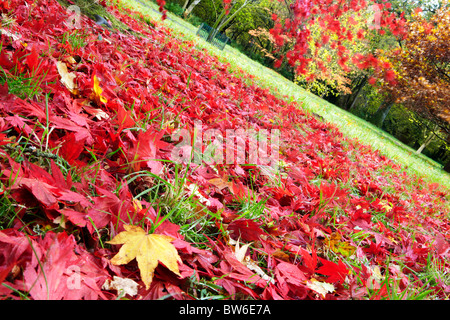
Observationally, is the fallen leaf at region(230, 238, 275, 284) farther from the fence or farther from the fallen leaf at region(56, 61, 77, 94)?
the fence

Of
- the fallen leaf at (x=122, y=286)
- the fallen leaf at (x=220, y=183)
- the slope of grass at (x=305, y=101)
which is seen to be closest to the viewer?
the fallen leaf at (x=122, y=286)

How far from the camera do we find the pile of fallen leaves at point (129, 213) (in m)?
0.65

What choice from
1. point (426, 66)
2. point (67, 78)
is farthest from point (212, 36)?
point (67, 78)

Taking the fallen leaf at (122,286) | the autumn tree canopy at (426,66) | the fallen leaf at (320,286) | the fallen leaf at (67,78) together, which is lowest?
the fallen leaf at (122,286)

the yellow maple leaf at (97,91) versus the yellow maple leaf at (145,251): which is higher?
the yellow maple leaf at (97,91)

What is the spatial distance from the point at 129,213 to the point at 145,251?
6.6 inches

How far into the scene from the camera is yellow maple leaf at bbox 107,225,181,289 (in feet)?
2.17

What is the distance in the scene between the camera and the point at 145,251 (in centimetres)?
69

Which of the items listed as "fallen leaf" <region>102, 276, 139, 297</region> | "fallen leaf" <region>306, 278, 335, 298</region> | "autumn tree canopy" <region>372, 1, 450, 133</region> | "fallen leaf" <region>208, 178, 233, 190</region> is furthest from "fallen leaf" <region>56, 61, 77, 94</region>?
"autumn tree canopy" <region>372, 1, 450, 133</region>

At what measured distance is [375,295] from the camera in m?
0.86

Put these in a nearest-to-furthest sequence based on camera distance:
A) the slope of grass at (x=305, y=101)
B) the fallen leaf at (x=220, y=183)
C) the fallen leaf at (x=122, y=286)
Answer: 1. the fallen leaf at (x=122, y=286)
2. the fallen leaf at (x=220, y=183)
3. the slope of grass at (x=305, y=101)

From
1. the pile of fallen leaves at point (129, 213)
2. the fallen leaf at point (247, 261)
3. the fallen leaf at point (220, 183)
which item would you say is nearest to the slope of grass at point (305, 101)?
the pile of fallen leaves at point (129, 213)

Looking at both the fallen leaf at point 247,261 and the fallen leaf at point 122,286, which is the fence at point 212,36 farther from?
the fallen leaf at point 122,286

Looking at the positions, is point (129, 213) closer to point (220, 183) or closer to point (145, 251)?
point (145, 251)
